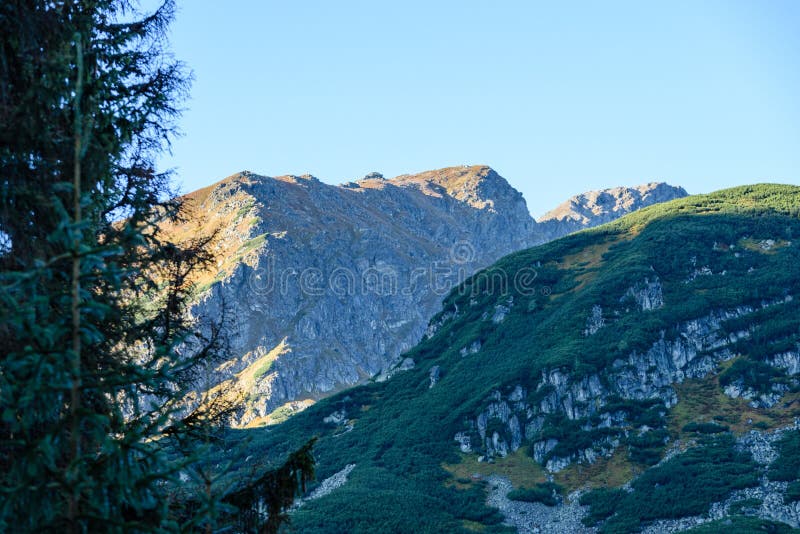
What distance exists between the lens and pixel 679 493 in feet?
461

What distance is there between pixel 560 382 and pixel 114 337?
7267 inches

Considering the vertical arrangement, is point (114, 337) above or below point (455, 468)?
above

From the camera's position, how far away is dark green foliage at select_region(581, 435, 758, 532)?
135750mm

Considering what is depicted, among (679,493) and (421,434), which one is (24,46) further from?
(421,434)

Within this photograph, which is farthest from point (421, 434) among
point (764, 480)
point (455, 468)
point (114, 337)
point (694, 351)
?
point (114, 337)

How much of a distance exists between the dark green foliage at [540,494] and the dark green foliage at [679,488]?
6.90 metres

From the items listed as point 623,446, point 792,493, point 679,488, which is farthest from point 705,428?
point 792,493

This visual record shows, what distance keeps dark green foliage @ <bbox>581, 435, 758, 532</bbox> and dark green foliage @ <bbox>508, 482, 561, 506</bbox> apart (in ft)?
22.6

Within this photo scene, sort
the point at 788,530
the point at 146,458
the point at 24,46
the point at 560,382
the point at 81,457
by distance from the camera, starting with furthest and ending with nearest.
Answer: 1. the point at 560,382
2. the point at 788,530
3. the point at 24,46
4. the point at 146,458
5. the point at 81,457

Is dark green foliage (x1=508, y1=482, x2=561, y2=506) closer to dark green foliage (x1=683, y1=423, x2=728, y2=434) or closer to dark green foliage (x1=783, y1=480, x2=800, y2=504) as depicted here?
dark green foliage (x1=683, y1=423, x2=728, y2=434)

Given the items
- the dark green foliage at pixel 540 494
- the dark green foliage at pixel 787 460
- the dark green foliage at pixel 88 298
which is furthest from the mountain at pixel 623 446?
the dark green foliage at pixel 88 298

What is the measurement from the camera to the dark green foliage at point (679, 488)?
445 ft

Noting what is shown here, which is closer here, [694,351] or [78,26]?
[78,26]

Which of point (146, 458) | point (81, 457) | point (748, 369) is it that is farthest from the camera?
point (748, 369)
